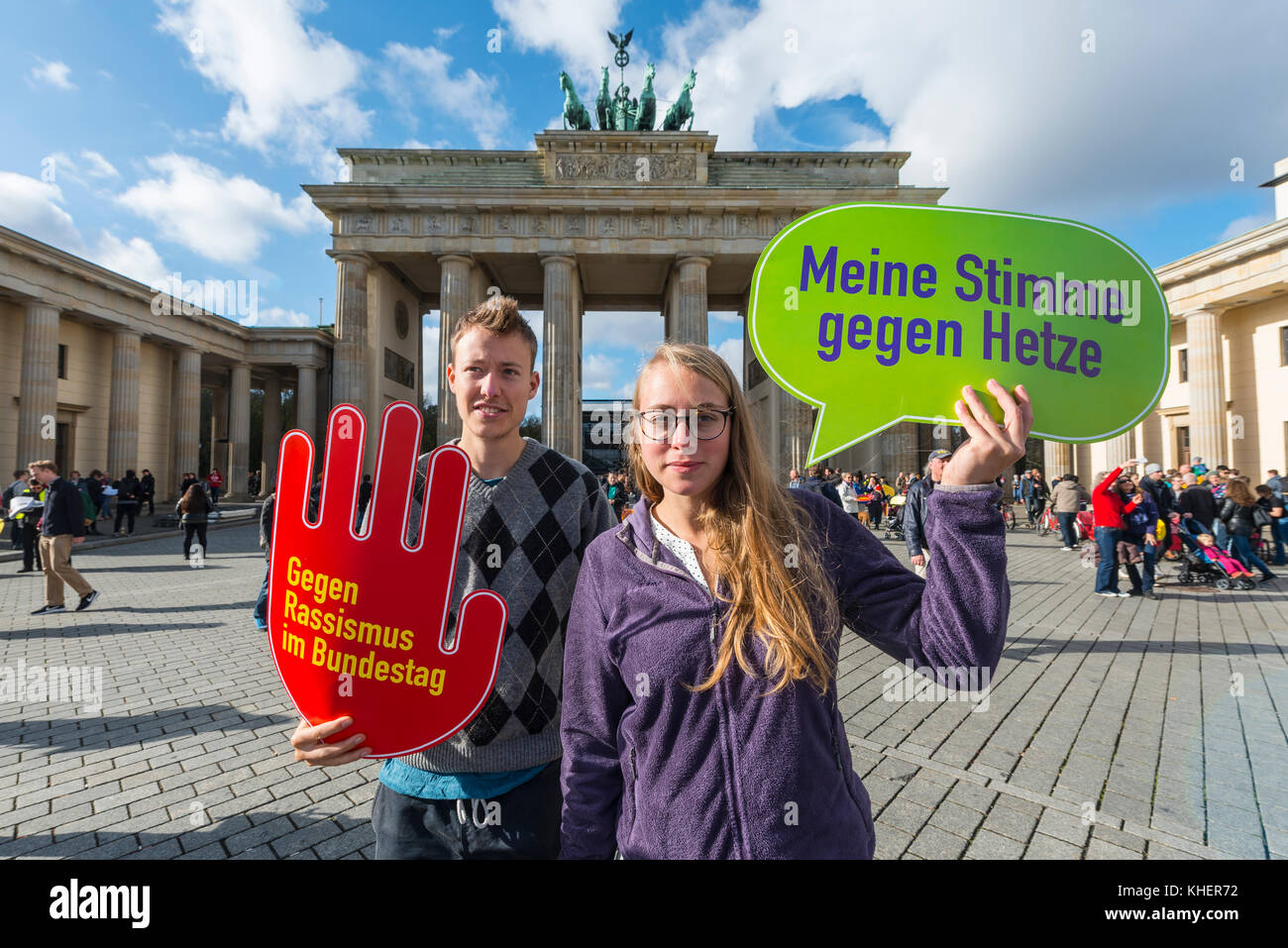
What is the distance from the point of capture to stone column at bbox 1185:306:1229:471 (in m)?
22.0

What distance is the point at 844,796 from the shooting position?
3.99 ft

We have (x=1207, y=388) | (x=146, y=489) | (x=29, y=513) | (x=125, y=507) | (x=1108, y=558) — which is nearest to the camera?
(x=1108, y=558)

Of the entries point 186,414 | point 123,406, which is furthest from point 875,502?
point 186,414

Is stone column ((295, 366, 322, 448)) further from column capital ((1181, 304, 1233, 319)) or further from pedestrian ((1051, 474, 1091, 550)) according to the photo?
column capital ((1181, 304, 1233, 319))

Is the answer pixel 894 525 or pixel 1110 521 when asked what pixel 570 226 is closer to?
pixel 894 525

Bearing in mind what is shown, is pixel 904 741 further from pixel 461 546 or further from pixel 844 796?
pixel 461 546

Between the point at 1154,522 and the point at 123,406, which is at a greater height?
the point at 123,406

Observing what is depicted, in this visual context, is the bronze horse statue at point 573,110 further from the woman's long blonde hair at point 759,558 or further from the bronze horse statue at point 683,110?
the woman's long blonde hair at point 759,558

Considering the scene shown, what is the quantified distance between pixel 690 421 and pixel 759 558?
313 mm

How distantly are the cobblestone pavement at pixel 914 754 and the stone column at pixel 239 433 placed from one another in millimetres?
28394

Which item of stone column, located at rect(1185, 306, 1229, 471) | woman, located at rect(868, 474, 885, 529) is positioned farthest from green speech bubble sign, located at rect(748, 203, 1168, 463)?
stone column, located at rect(1185, 306, 1229, 471)

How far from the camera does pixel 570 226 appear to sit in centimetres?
2789

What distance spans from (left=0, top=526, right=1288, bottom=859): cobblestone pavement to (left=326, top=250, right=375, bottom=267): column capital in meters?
24.3

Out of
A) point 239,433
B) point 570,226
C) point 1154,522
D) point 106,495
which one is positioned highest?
point 570,226
